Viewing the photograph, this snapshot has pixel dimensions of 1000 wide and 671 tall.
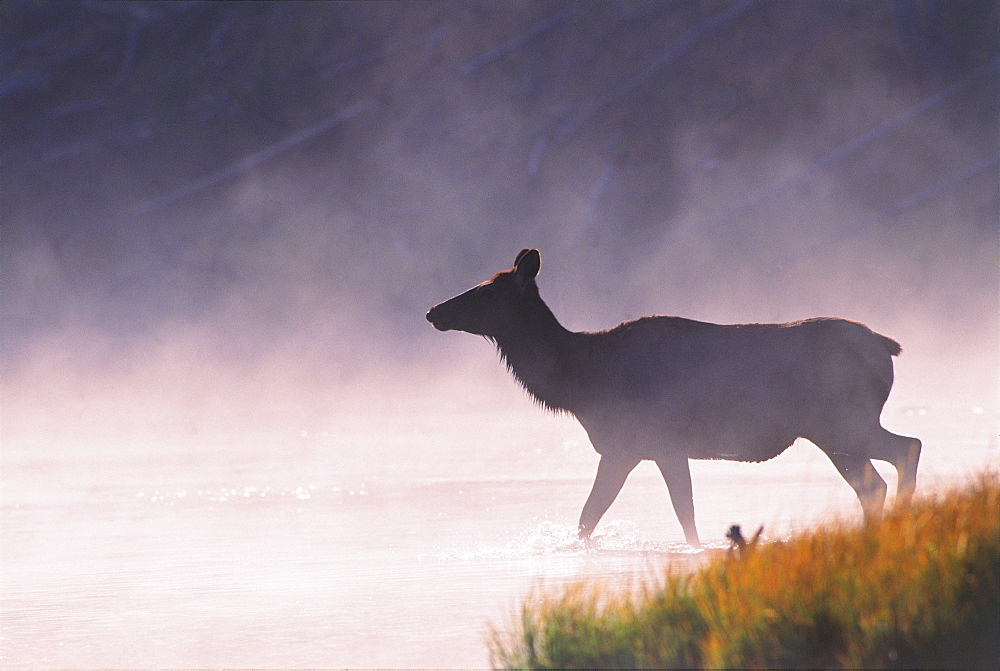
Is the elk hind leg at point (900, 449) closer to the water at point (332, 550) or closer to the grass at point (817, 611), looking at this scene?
the water at point (332, 550)

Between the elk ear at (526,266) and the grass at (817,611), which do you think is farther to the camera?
the elk ear at (526,266)

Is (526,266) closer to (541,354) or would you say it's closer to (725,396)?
(541,354)

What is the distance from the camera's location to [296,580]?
1057 cm

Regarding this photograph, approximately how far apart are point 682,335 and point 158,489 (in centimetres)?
1402

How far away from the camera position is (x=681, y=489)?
11.4 meters

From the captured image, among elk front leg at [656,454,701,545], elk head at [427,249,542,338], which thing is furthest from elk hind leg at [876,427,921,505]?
elk head at [427,249,542,338]

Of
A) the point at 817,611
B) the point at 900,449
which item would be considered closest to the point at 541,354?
the point at 900,449

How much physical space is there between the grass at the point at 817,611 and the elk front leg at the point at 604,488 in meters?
5.73

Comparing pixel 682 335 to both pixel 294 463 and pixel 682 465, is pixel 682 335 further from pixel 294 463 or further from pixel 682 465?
pixel 294 463

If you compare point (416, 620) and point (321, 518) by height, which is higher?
point (321, 518)

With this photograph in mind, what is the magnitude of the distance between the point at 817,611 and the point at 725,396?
20.9 ft

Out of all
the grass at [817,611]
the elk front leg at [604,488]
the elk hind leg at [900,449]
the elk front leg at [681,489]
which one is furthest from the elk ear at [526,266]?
the grass at [817,611]

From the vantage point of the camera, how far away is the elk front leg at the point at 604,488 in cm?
1190

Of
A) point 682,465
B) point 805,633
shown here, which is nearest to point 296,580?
point 682,465
